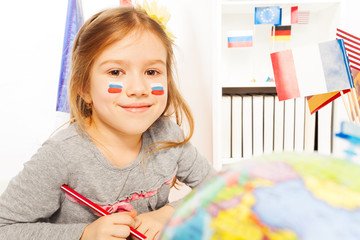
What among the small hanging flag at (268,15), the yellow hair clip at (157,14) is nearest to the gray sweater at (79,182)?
the yellow hair clip at (157,14)

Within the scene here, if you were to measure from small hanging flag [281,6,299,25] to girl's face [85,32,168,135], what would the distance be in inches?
36.7

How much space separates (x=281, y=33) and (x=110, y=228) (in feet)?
4.41

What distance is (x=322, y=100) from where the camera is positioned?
2.81ft

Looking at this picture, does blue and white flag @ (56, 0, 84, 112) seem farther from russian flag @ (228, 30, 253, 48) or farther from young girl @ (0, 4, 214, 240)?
russian flag @ (228, 30, 253, 48)

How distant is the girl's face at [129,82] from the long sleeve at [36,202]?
186mm

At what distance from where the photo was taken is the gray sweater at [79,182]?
2.71ft

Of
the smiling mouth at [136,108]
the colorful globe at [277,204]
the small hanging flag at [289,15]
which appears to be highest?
the small hanging flag at [289,15]

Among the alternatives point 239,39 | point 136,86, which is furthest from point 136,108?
point 239,39

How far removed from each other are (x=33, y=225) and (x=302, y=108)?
1306 mm

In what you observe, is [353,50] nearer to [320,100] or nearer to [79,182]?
[320,100]

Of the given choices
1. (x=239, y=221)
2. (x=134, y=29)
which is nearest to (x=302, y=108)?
(x=134, y=29)

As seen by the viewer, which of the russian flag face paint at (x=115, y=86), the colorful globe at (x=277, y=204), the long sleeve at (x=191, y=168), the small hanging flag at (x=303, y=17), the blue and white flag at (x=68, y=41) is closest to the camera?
the colorful globe at (x=277, y=204)

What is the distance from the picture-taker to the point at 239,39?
5.59 ft

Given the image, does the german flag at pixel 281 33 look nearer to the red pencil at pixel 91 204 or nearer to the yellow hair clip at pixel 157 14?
the yellow hair clip at pixel 157 14
